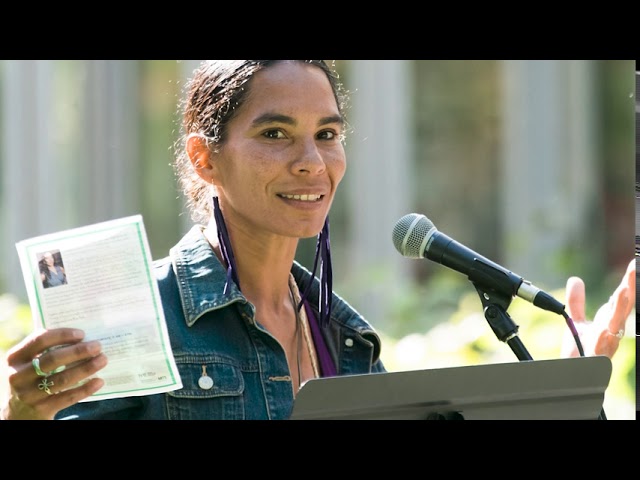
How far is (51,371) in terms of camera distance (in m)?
2.12

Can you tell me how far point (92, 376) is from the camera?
2.20 metres

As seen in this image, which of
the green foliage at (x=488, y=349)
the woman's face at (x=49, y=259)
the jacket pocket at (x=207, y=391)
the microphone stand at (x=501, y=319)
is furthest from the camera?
the green foliage at (x=488, y=349)

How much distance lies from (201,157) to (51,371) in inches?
36.0

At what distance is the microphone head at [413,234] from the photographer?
2533 millimetres

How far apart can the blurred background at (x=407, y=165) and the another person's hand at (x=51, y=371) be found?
3.29 m

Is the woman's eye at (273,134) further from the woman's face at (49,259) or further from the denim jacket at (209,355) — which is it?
the woman's face at (49,259)

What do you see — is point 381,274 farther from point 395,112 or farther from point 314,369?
point 314,369

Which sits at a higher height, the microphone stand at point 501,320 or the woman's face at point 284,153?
the woman's face at point 284,153

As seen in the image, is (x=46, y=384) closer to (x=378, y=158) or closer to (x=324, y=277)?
(x=324, y=277)

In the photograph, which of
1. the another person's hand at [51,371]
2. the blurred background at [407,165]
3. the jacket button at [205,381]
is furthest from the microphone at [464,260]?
the blurred background at [407,165]

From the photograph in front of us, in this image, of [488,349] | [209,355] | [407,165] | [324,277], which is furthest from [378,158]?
[209,355]

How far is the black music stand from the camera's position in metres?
2.04
